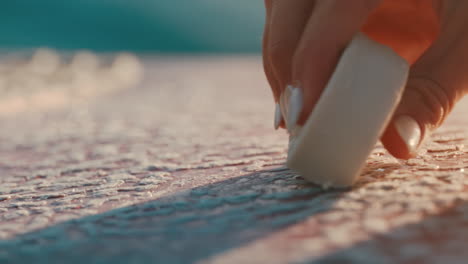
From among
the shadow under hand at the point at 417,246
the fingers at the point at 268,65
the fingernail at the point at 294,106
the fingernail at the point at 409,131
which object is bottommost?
the shadow under hand at the point at 417,246

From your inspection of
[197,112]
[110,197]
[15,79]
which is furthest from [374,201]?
[15,79]

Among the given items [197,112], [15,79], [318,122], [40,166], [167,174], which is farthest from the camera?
[15,79]

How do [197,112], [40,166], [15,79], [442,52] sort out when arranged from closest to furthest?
[442,52], [40,166], [197,112], [15,79]

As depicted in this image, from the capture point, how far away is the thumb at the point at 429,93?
514mm

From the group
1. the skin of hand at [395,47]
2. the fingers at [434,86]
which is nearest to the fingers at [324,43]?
the skin of hand at [395,47]

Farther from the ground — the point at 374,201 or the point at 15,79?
the point at 15,79

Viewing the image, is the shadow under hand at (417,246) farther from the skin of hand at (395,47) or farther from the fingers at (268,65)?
the fingers at (268,65)

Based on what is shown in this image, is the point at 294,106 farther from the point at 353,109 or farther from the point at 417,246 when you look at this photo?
the point at 417,246

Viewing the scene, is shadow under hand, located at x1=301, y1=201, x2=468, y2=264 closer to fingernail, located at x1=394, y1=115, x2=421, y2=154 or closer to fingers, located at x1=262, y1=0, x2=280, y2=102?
fingernail, located at x1=394, y1=115, x2=421, y2=154

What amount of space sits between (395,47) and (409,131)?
14 cm

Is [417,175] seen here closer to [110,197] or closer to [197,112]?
[110,197]

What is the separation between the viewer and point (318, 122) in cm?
45

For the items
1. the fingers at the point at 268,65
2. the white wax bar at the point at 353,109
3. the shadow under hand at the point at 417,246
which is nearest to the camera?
the shadow under hand at the point at 417,246

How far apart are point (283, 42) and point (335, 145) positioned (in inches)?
5.1
